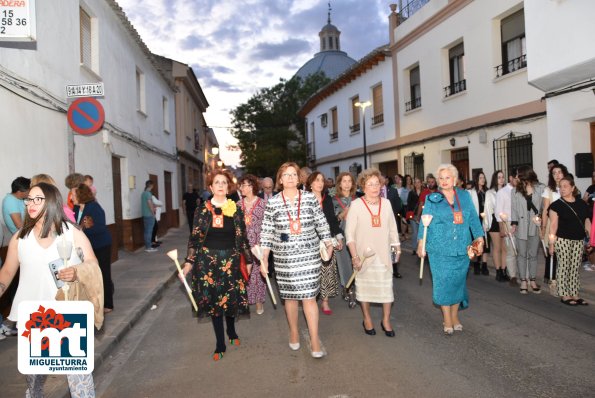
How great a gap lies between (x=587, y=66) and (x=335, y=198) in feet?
17.1

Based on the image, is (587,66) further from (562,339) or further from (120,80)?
(120,80)

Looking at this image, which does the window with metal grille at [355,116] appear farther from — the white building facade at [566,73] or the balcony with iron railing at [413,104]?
the white building facade at [566,73]

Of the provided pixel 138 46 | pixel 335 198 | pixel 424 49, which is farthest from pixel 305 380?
pixel 424 49

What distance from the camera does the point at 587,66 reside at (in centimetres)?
849

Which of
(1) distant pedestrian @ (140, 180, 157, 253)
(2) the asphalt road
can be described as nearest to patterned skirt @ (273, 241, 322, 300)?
(2) the asphalt road

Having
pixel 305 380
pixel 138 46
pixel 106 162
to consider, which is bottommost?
pixel 305 380

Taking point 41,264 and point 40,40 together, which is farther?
point 40,40

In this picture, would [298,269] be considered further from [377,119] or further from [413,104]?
[377,119]

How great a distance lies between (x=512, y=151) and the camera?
12.4 meters

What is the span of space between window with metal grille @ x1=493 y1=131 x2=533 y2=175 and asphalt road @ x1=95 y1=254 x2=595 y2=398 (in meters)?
6.27

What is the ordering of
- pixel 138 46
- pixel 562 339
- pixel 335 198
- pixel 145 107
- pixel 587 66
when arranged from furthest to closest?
pixel 145 107
pixel 138 46
pixel 587 66
pixel 335 198
pixel 562 339

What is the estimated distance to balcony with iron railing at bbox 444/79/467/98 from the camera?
1449 centimetres

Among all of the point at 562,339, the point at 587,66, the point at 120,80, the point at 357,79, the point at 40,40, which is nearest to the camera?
the point at 562,339

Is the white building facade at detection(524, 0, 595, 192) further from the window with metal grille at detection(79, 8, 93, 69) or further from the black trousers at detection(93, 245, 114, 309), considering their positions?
the window with metal grille at detection(79, 8, 93, 69)
